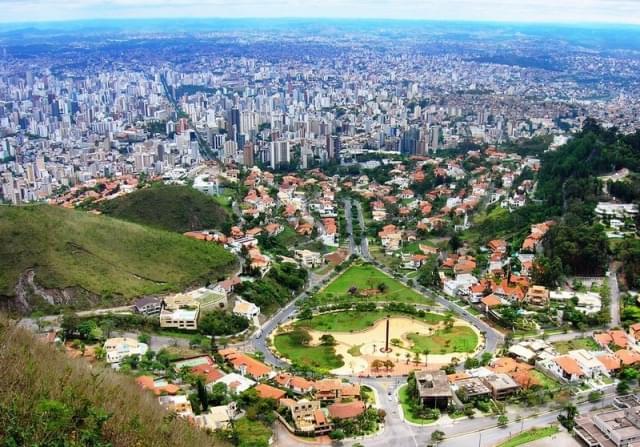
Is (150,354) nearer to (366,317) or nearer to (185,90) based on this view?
(366,317)

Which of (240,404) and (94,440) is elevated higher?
(94,440)

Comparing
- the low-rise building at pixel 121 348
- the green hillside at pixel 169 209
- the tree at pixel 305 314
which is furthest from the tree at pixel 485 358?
the green hillside at pixel 169 209

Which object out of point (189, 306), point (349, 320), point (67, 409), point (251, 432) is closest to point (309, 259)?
point (349, 320)

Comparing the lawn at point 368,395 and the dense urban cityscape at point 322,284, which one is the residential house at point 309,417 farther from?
the lawn at point 368,395

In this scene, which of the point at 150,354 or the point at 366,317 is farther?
the point at 366,317

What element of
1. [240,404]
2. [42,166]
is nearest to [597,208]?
[240,404]

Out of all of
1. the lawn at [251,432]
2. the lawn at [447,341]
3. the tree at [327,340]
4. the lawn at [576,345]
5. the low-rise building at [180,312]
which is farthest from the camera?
the low-rise building at [180,312]

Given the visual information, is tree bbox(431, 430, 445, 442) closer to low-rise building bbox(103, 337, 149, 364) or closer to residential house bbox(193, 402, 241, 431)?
residential house bbox(193, 402, 241, 431)

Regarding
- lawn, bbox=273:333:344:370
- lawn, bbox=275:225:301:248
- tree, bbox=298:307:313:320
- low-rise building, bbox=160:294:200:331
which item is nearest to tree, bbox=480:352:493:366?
lawn, bbox=273:333:344:370
